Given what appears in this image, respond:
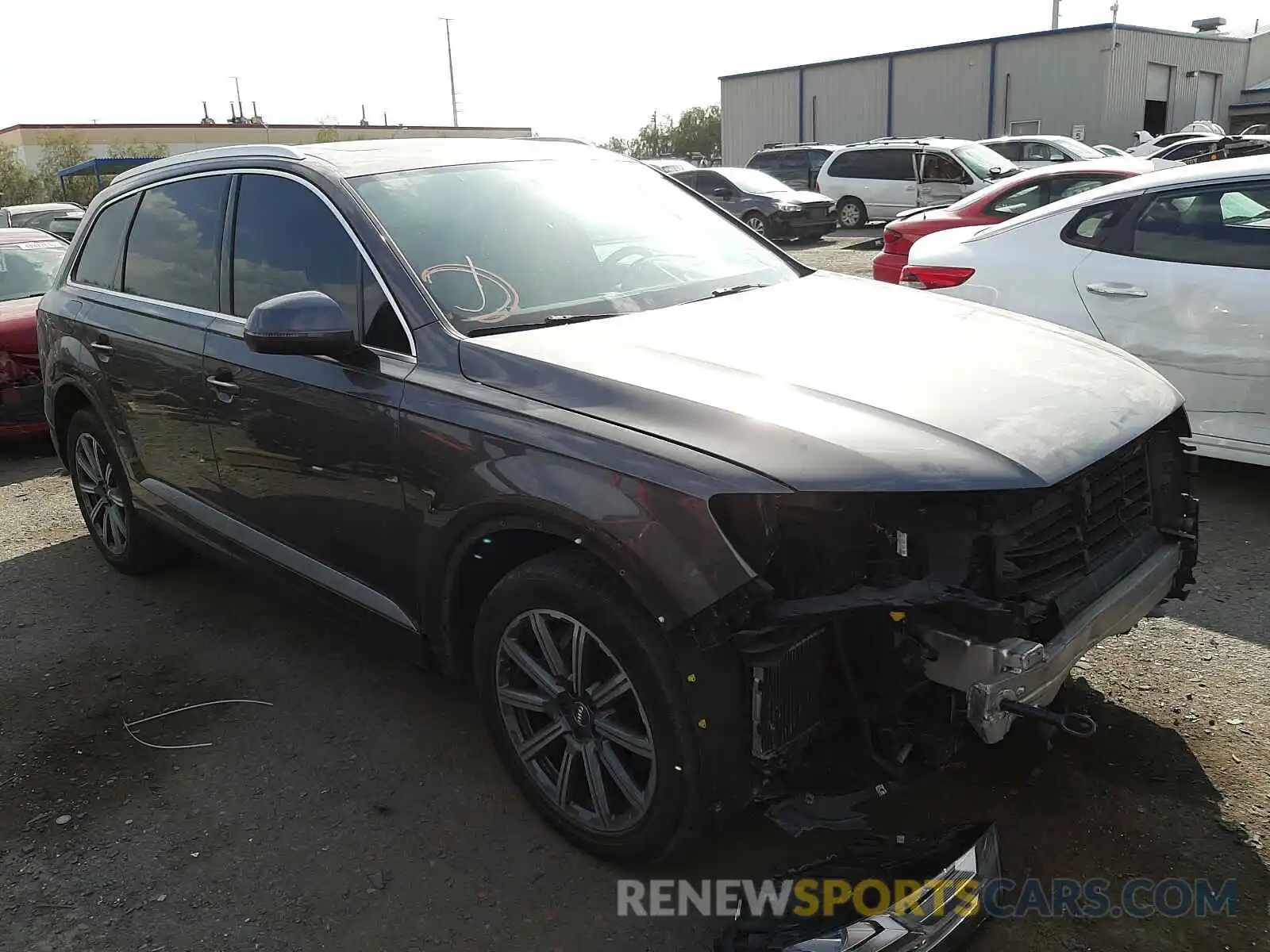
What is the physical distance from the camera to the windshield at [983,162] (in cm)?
1789

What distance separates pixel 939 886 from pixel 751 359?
1.36 m

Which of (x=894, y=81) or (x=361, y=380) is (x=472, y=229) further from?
(x=894, y=81)

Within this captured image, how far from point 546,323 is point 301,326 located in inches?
27.4

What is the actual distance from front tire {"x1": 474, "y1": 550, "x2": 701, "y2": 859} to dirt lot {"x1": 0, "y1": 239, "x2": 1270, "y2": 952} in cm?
19

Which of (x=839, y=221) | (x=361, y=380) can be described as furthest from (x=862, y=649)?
(x=839, y=221)

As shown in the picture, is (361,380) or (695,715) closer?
(695,715)

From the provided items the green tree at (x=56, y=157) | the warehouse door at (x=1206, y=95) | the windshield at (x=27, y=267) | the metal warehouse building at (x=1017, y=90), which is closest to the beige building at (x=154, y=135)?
the green tree at (x=56, y=157)

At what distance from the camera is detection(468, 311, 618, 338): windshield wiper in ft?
9.73

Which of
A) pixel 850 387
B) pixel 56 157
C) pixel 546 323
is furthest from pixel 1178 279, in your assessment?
pixel 56 157

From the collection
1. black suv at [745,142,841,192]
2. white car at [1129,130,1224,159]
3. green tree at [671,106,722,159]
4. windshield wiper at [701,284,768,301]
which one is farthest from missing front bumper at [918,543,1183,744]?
green tree at [671,106,722,159]

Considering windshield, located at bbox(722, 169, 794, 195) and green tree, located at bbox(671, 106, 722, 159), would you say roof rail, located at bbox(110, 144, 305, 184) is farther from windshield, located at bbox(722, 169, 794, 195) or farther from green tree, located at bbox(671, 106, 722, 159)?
green tree, located at bbox(671, 106, 722, 159)

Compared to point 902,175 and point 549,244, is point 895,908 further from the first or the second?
point 902,175

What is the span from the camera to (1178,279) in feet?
16.2

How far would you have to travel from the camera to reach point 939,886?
2336mm
